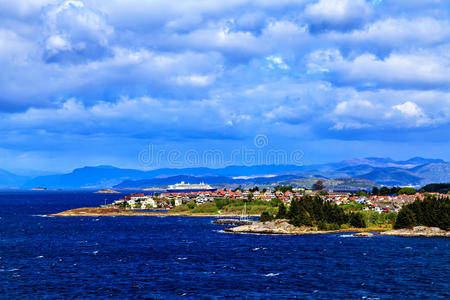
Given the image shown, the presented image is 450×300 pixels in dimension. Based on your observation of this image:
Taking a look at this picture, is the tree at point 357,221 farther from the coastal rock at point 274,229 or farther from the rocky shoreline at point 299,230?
the coastal rock at point 274,229

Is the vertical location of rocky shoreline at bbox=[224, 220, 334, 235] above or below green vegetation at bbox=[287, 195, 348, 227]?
below

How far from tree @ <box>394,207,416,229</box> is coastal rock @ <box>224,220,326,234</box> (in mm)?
27183

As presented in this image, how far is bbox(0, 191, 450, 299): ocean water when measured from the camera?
80125mm

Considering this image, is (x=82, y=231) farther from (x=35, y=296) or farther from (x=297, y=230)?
(x=35, y=296)

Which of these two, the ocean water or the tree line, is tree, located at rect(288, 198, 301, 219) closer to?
the tree line

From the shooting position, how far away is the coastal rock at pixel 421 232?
15393 centimetres

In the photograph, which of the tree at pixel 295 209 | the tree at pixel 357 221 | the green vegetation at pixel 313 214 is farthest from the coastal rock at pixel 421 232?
the tree at pixel 295 209

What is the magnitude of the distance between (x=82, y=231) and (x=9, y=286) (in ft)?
298

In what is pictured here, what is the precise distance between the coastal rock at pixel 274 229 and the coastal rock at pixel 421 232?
25.5 meters

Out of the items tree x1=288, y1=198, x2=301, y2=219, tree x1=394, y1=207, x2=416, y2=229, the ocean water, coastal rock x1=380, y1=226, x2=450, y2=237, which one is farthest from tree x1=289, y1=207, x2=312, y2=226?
tree x1=394, y1=207, x2=416, y2=229

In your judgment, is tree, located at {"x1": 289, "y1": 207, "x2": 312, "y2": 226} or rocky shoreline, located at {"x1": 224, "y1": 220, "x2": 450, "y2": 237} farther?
tree, located at {"x1": 289, "y1": 207, "x2": 312, "y2": 226}

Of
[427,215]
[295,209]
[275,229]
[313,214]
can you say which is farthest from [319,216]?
[427,215]

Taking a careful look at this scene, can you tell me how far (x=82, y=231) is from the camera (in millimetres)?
173375

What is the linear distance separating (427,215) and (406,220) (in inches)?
272
